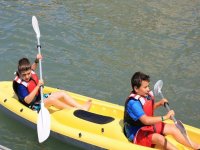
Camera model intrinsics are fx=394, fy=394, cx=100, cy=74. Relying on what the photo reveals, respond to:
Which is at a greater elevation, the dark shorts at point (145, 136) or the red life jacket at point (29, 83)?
the red life jacket at point (29, 83)

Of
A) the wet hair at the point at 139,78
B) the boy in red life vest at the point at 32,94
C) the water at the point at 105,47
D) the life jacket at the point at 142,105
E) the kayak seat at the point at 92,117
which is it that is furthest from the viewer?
the water at the point at 105,47

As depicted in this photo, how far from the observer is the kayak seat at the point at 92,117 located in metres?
4.61

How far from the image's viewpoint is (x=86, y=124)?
4.59 metres

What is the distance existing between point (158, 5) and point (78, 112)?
5.86 metres

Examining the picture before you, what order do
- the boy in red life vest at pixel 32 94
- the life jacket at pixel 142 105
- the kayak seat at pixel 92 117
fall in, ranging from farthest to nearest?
the boy in red life vest at pixel 32 94
the kayak seat at pixel 92 117
the life jacket at pixel 142 105

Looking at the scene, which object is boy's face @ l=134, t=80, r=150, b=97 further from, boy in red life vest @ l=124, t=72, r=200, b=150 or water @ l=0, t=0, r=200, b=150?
water @ l=0, t=0, r=200, b=150

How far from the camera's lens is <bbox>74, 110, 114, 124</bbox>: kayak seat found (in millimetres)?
4609

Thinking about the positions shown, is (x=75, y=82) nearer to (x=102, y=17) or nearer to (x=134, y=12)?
(x=102, y=17)

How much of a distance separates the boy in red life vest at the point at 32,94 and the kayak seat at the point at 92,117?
189 mm

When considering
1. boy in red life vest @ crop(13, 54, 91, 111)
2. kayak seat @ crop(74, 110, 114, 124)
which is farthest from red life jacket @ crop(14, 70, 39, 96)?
kayak seat @ crop(74, 110, 114, 124)

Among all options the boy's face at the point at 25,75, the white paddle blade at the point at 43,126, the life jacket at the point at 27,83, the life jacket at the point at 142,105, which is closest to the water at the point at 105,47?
the white paddle blade at the point at 43,126

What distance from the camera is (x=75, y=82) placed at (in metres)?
6.39

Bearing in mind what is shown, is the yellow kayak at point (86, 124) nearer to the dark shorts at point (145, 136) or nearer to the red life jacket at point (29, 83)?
the dark shorts at point (145, 136)

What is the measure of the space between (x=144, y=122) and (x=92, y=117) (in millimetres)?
811
